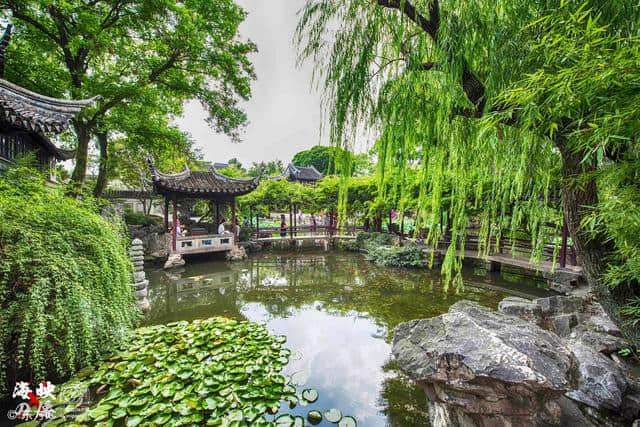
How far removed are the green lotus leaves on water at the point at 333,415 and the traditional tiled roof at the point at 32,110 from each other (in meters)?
4.55

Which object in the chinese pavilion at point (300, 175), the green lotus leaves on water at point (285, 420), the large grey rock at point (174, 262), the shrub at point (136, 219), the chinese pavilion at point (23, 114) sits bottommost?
the large grey rock at point (174, 262)

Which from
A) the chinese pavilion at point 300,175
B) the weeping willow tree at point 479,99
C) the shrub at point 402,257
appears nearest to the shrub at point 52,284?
A: the weeping willow tree at point 479,99

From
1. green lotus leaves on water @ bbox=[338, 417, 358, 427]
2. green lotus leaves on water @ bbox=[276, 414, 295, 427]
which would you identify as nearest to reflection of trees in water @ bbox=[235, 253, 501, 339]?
green lotus leaves on water @ bbox=[338, 417, 358, 427]

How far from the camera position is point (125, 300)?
2707 millimetres

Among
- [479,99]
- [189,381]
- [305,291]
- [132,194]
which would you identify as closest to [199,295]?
[305,291]

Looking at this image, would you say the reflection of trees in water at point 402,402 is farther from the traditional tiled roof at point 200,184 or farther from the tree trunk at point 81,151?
the traditional tiled roof at point 200,184

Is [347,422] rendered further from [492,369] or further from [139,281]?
[139,281]

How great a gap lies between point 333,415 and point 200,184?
869cm

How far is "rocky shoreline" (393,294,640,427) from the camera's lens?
1682mm

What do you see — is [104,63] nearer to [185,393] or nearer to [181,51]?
[181,51]

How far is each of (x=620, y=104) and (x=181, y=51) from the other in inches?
313

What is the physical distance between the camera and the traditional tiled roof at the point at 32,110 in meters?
3.08

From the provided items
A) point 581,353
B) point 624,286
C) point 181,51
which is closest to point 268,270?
point 181,51

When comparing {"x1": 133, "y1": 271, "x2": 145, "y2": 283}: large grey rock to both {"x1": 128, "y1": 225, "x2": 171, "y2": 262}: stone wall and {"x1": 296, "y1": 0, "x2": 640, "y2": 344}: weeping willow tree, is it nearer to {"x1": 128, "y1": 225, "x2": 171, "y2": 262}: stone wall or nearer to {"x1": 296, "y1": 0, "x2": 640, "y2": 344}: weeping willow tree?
{"x1": 296, "y1": 0, "x2": 640, "y2": 344}: weeping willow tree
